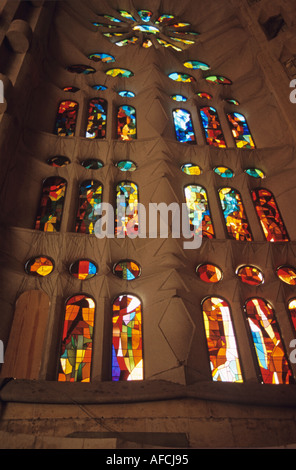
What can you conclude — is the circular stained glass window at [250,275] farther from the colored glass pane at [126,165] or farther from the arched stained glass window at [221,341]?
the colored glass pane at [126,165]

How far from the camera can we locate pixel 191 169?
11562 mm

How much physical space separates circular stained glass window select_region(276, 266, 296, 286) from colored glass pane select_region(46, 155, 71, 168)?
234 inches

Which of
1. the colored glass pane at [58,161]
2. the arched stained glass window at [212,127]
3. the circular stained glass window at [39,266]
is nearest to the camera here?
the circular stained glass window at [39,266]

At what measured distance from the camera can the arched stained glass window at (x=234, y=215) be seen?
33.5ft

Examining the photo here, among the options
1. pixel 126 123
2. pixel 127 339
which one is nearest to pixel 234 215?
pixel 127 339

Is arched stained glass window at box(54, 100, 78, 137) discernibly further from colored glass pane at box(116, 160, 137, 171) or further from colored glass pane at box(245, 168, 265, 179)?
colored glass pane at box(245, 168, 265, 179)

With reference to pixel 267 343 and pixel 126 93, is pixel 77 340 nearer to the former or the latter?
pixel 267 343

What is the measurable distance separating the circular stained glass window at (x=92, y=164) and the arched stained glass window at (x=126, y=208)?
0.89m

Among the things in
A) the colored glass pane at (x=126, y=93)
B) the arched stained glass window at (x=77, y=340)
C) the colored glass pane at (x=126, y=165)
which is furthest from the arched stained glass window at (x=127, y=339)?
the colored glass pane at (x=126, y=93)

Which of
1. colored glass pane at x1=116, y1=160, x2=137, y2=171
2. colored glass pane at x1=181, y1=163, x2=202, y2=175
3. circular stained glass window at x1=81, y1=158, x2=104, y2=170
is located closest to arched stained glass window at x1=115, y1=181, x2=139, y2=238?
colored glass pane at x1=116, y1=160, x2=137, y2=171

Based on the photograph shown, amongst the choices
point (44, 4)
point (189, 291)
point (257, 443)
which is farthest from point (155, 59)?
point (257, 443)

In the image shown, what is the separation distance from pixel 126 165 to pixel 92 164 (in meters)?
0.89

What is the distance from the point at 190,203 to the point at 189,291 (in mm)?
2872

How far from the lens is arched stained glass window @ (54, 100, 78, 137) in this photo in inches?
487
